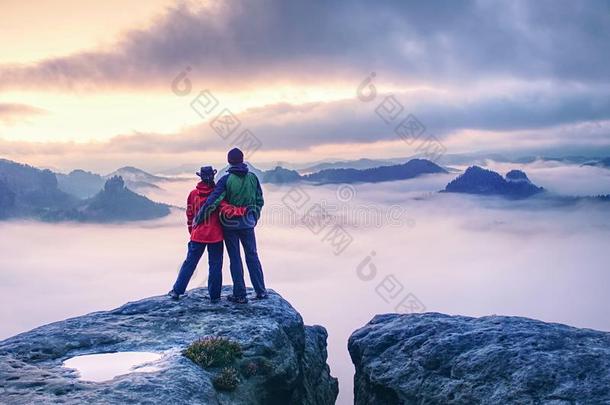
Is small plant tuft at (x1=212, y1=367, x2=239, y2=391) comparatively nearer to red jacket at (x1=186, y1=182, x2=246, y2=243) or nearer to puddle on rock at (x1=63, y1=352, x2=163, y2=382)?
puddle on rock at (x1=63, y1=352, x2=163, y2=382)

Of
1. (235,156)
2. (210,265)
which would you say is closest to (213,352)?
(210,265)

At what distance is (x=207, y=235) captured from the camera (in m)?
21.5

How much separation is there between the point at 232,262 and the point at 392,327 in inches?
313

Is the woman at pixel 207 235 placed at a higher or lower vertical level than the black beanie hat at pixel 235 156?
lower

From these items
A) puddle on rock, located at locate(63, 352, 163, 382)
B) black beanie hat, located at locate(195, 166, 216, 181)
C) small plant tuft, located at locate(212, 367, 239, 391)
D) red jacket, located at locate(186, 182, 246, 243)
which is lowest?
small plant tuft, located at locate(212, 367, 239, 391)

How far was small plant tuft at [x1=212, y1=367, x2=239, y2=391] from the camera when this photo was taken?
16.5 m

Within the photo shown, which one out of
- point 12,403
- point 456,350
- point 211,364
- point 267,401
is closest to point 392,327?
point 456,350

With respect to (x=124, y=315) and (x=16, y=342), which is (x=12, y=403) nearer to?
(x=16, y=342)

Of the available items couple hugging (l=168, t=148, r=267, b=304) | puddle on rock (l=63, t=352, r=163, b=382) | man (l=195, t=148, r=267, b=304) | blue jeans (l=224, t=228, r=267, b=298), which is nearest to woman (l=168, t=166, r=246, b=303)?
couple hugging (l=168, t=148, r=267, b=304)

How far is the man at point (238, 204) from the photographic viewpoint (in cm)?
2144

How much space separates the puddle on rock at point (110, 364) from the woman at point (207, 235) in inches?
219

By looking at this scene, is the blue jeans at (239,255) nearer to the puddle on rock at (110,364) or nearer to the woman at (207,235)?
the woman at (207,235)

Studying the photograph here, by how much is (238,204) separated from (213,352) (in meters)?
6.43

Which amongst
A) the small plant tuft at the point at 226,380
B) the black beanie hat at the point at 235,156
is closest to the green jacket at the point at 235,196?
the black beanie hat at the point at 235,156
